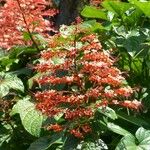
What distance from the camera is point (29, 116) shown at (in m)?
2.51

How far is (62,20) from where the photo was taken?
4934mm

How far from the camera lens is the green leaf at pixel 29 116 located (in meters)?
2.44

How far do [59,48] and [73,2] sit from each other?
8.46 ft

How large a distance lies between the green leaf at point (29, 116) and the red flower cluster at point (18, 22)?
27.5 inches

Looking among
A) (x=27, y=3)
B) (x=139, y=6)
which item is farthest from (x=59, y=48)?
(x=27, y=3)

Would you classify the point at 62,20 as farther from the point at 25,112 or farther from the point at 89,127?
the point at 89,127

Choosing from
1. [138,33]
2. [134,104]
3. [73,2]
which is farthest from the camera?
[73,2]

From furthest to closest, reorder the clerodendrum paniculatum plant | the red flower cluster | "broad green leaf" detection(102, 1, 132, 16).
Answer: the red flower cluster
"broad green leaf" detection(102, 1, 132, 16)
the clerodendrum paniculatum plant

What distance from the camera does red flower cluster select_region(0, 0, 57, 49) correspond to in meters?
3.20

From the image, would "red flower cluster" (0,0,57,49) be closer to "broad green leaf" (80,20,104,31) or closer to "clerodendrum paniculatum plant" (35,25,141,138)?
"broad green leaf" (80,20,104,31)

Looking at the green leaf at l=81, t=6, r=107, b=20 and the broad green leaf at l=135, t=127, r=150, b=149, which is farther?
the green leaf at l=81, t=6, r=107, b=20

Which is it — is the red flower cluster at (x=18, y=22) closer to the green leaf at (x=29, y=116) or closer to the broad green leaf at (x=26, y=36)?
the broad green leaf at (x=26, y=36)

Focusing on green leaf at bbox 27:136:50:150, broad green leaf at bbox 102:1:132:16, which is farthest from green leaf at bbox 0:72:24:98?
broad green leaf at bbox 102:1:132:16

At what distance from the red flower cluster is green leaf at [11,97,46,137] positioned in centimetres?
70
